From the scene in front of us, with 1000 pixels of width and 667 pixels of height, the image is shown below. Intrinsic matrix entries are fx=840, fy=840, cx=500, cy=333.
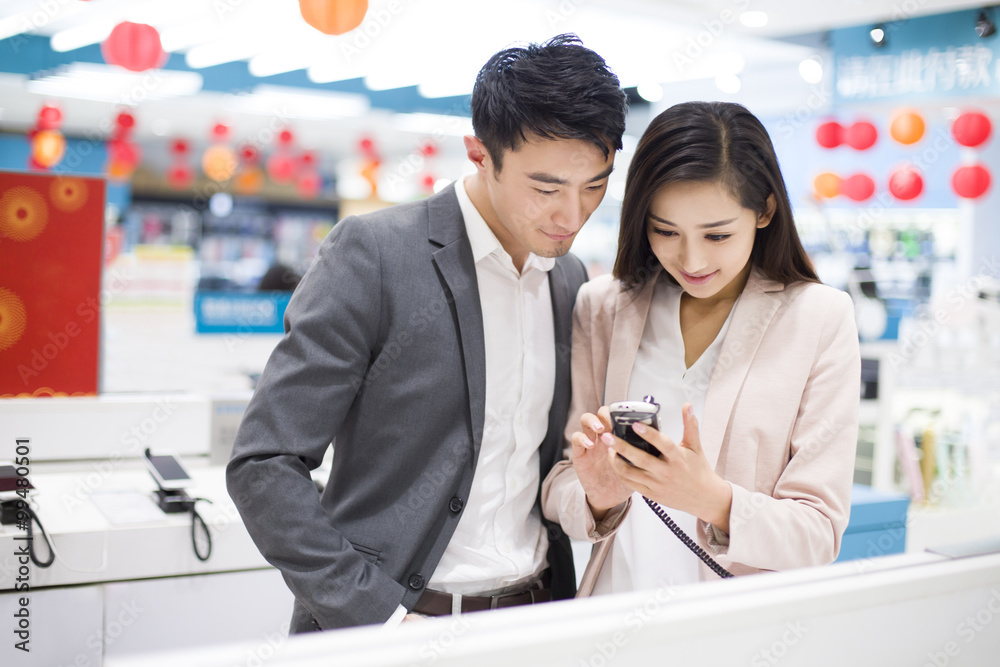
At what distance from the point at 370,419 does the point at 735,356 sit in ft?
2.20

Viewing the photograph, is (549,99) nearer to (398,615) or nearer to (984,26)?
(398,615)

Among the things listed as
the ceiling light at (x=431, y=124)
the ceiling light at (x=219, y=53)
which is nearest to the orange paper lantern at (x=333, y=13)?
the ceiling light at (x=219, y=53)

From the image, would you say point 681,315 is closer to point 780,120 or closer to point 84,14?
point 84,14

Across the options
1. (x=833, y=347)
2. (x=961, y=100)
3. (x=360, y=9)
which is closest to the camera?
(x=833, y=347)

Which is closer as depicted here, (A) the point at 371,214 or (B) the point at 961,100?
(A) the point at 371,214

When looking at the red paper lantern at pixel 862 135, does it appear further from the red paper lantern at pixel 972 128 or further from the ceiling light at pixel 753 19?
the ceiling light at pixel 753 19

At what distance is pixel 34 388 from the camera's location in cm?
306

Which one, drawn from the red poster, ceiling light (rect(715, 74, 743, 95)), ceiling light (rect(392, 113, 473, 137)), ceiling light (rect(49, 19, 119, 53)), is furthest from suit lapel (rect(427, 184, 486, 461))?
ceiling light (rect(392, 113, 473, 137))

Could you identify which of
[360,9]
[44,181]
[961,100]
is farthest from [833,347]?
[961,100]

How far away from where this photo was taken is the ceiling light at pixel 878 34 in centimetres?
633

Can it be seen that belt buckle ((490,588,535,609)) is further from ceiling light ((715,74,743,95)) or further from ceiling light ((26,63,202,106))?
ceiling light ((26,63,202,106))

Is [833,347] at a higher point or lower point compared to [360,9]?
lower

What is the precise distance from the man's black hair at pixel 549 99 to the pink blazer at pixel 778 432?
42 centimetres

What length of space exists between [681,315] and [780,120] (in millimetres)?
9003
